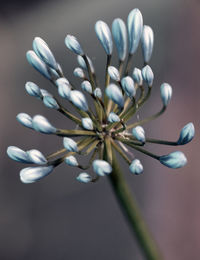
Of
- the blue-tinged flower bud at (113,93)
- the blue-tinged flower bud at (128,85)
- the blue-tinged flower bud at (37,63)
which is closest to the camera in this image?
the blue-tinged flower bud at (113,93)

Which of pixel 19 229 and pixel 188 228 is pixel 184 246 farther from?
pixel 19 229

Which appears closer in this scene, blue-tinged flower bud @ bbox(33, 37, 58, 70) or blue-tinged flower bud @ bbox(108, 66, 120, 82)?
blue-tinged flower bud @ bbox(108, 66, 120, 82)

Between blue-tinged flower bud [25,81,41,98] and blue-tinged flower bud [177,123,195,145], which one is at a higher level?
blue-tinged flower bud [25,81,41,98]

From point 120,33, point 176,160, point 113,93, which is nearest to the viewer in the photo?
point 113,93

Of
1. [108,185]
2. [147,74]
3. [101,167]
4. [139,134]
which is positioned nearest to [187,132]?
[139,134]

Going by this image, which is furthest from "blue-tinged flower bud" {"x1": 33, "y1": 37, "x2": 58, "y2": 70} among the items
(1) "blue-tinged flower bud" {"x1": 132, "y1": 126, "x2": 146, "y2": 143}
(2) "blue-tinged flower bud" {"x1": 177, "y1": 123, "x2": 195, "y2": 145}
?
(2) "blue-tinged flower bud" {"x1": 177, "y1": 123, "x2": 195, "y2": 145}

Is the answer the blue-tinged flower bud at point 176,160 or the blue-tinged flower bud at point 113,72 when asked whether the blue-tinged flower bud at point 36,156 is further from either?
the blue-tinged flower bud at point 176,160

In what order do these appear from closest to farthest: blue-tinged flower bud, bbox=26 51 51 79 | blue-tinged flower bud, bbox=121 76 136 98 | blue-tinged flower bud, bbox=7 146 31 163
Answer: blue-tinged flower bud, bbox=121 76 136 98 < blue-tinged flower bud, bbox=7 146 31 163 < blue-tinged flower bud, bbox=26 51 51 79

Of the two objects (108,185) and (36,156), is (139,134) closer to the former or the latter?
(36,156)

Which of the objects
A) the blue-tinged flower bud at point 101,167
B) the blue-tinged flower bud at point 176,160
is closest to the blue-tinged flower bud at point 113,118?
the blue-tinged flower bud at point 101,167

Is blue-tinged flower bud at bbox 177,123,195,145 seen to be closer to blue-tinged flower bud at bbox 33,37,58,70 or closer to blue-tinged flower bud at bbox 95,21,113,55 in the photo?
blue-tinged flower bud at bbox 95,21,113,55
